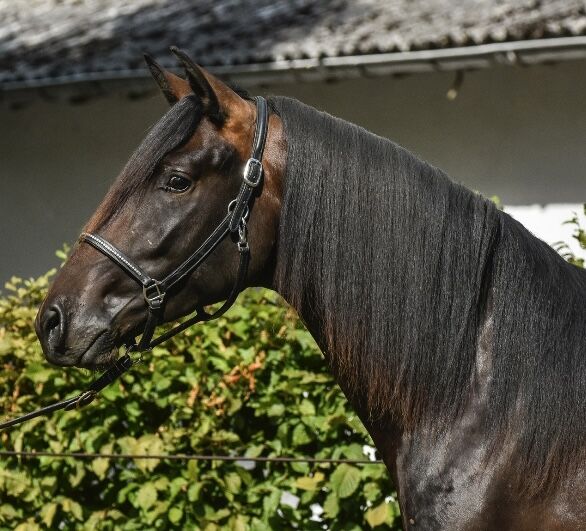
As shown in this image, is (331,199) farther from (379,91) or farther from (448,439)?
(379,91)

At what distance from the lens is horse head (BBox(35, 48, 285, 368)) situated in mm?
2668

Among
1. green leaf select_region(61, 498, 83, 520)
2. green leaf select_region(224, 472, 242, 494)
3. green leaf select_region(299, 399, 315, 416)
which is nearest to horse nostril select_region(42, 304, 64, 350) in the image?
green leaf select_region(299, 399, 315, 416)

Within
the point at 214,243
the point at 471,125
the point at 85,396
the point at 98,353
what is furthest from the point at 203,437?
the point at 471,125

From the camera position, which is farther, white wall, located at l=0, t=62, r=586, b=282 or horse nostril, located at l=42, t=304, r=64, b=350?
white wall, located at l=0, t=62, r=586, b=282

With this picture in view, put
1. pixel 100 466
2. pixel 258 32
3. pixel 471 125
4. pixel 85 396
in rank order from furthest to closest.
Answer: pixel 258 32, pixel 471 125, pixel 100 466, pixel 85 396

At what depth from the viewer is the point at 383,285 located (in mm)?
2621

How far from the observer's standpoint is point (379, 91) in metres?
7.21

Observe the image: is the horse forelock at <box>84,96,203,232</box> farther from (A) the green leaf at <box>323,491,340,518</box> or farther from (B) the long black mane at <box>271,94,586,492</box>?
(A) the green leaf at <box>323,491,340,518</box>

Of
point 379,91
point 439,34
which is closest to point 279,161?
point 439,34

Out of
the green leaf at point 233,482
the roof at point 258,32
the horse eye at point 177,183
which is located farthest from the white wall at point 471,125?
the horse eye at point 177,183

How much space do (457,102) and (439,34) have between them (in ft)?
2.03

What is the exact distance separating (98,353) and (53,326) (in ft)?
0.47

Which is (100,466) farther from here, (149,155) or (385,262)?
(385,262)

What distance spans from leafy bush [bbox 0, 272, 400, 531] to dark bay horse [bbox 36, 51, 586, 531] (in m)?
1.72
